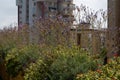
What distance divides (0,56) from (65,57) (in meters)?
7.46

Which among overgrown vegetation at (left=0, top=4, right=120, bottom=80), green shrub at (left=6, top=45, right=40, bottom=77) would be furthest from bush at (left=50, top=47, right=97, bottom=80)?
green shrub at (left=6, top=45, right=40, bottom=77)

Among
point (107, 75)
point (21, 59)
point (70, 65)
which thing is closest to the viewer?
point (107, 75)

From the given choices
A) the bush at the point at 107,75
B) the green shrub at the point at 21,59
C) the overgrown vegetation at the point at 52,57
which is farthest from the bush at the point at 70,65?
the green shrub at the point at 21,59

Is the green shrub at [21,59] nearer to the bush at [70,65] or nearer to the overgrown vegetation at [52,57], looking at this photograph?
the overgrown vegetation at [52,57]

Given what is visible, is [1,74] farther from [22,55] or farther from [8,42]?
[22,55]

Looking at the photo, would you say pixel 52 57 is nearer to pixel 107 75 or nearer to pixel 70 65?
pixel 70 65

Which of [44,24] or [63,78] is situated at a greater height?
[44,24]

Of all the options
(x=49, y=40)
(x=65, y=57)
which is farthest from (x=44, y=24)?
(x=65, y=57)

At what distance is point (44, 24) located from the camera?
984 centimetres

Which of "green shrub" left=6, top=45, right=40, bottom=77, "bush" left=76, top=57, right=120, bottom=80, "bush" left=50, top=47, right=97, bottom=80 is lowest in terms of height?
"green shrub" left=6, top=45, right=40, bottom=77

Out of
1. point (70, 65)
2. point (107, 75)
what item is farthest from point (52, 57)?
point (107, 75)

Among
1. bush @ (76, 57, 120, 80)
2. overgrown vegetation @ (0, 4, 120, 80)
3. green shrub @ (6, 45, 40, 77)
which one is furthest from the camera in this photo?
green shrub @ (6, 45, 40, 77)

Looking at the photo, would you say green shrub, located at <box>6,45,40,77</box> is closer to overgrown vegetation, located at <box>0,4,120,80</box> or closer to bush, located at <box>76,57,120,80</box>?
overgrown vegetation, located at <box>0,4,120,80</box>

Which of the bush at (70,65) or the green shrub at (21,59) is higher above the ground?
the bush at (70,65)
